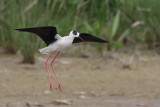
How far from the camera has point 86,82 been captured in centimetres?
582

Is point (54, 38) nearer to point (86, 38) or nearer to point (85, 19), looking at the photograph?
point (86, 38)

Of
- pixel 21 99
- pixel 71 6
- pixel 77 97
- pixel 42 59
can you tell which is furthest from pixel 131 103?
pixel 71 6

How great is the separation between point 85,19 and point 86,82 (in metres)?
2.05

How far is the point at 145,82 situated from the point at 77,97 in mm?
1411

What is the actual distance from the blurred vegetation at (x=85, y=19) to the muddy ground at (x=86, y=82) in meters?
0.35

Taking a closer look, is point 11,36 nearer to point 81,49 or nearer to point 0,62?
point 0,62

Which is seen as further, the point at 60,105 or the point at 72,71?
the point at 72,71

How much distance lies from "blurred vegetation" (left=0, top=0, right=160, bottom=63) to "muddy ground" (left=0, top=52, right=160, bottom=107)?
35 centimetres

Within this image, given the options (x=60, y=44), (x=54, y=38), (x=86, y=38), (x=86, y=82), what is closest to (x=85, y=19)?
(x=86, y=82)

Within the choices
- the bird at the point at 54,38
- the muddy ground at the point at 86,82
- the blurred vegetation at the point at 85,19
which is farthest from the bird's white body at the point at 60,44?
the blurred vegetation at the point at 85,19

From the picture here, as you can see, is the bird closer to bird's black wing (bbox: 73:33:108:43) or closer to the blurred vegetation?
bird's black wing (bbox: 73:33:108:43)

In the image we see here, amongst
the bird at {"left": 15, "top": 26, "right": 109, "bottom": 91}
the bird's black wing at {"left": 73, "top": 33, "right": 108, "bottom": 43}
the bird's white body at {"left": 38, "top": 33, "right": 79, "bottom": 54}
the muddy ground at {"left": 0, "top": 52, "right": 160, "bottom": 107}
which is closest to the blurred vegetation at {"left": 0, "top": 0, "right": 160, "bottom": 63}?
the muddy ground at {"left": 0, "top": 52, "right": 160, "bottom": 107}

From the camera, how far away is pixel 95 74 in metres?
6.32

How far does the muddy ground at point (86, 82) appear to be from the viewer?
4.73 meters
